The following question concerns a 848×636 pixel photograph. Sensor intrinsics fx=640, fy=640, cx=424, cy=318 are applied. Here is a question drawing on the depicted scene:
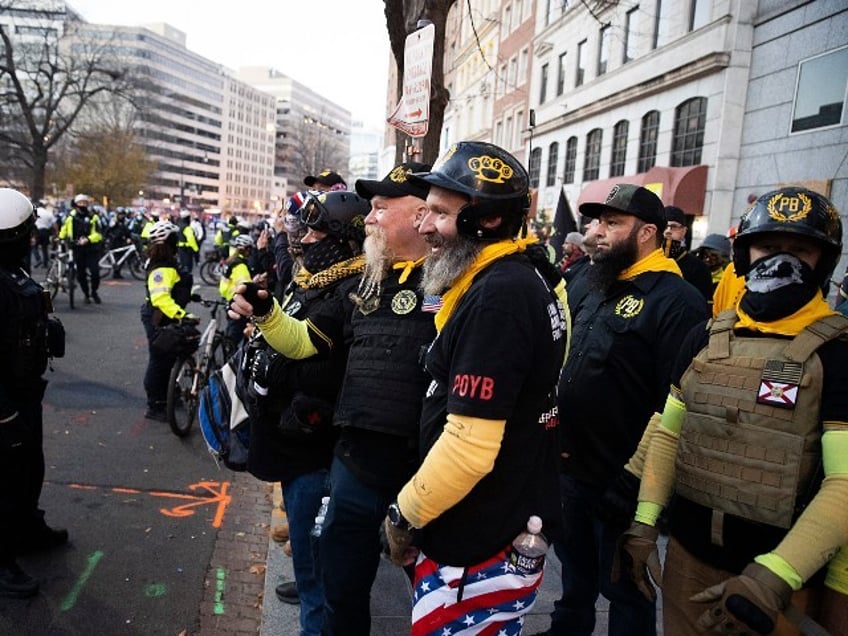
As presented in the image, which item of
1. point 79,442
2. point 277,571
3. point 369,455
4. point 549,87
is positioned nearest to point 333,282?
point 369,455

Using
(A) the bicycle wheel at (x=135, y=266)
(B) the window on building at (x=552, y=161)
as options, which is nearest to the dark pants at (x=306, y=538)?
(A) the bicycle wheel at (x=135, y=266)

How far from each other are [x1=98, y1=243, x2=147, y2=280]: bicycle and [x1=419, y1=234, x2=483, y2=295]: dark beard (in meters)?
18.1

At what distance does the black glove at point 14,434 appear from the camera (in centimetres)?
327

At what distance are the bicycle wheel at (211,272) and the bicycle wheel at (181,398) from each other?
13.5m

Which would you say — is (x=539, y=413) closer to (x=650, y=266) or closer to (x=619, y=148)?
(x=650, y=266)

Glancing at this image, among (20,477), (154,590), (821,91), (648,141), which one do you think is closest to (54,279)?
(20,477)

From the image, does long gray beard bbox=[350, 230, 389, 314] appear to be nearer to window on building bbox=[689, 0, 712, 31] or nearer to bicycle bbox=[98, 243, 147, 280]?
window on building bbox=[689, 0, 712, 31]

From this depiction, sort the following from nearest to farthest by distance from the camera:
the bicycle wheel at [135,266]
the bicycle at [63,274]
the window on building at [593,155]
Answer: the bicycle at [63,274]
the bicycle wheel at [135,266]
the window on building at [593,155]

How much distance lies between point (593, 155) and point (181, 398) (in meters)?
17.8

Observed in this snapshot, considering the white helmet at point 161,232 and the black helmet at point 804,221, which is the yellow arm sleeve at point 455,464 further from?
the white helmet at point 161,232

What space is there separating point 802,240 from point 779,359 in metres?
0.40

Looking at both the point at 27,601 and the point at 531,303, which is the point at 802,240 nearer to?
the point at 531,303

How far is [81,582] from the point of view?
3.65m

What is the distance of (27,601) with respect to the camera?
3430mm
